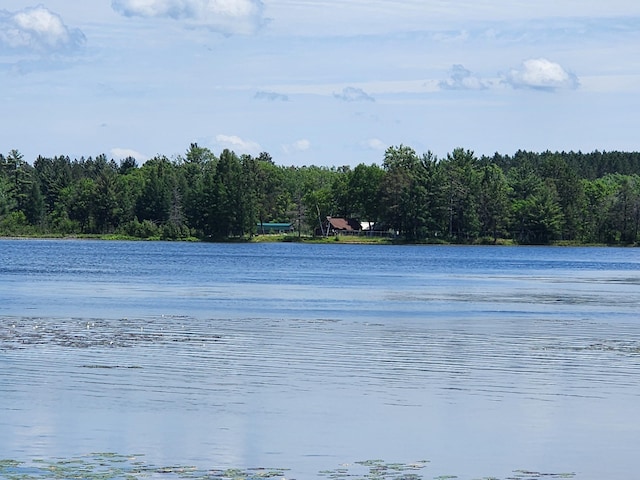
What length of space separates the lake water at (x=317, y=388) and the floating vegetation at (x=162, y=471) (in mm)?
61

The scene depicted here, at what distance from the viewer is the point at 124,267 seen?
83688 millimetres

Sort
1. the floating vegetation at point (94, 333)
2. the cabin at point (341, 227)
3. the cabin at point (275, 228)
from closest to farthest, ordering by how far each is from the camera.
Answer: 1. the floating vegetation at point (94, 333)
2. the cabin at point (341, 227)
3. the cabin at point (275, 228)

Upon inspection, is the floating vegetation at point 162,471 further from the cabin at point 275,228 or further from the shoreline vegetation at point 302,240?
the cabin at point 275,228

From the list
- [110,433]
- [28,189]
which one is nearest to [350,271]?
[110,433]

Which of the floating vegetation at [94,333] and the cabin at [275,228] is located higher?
the cabin at [275,228]

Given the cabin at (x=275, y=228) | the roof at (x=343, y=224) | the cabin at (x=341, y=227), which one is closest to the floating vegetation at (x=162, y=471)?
the cabin at (x=341, y=227)

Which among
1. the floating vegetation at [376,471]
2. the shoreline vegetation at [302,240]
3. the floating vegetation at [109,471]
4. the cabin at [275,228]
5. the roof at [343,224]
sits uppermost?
the roof at [343,224]

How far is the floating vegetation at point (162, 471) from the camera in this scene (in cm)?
1474

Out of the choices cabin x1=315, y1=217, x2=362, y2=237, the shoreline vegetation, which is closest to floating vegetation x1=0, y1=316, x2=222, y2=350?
the shoreline vegetation

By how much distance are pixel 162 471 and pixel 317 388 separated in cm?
797

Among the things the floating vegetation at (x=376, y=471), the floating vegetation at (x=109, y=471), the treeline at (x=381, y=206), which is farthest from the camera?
the treeline at (x=381, y=206)

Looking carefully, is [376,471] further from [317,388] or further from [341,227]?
[341,227]

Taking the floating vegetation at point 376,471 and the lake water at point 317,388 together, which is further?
the lake water at point 317,388

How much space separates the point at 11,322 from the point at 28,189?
159045 mm
